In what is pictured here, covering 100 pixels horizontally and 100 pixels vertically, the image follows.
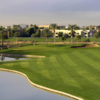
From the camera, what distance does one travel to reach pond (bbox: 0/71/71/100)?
25.4m

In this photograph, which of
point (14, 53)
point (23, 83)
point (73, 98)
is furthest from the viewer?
point (14, 53)

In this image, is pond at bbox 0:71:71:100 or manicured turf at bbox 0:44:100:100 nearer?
pond at bbox 0:71:71:100

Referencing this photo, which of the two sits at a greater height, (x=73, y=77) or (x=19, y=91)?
(x=73, y=77)

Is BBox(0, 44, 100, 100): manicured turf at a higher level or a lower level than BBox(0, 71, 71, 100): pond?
higher

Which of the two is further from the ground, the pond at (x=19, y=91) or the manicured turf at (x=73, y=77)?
the manicured turf at (x=73, y=77)

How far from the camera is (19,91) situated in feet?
91.7

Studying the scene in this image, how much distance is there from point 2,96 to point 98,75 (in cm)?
1405

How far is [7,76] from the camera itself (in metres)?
36.4

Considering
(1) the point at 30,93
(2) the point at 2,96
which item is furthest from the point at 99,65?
(2) the point at 2,96

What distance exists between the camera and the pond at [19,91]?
25422mm

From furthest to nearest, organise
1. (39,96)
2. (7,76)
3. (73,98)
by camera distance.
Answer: (7,76) → (39,96) → (73,98)

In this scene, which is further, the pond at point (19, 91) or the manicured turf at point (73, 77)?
the manicured turf at point (73, 77)

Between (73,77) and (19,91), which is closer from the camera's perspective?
(19,91)

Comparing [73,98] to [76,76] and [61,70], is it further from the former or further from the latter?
[61,70]
